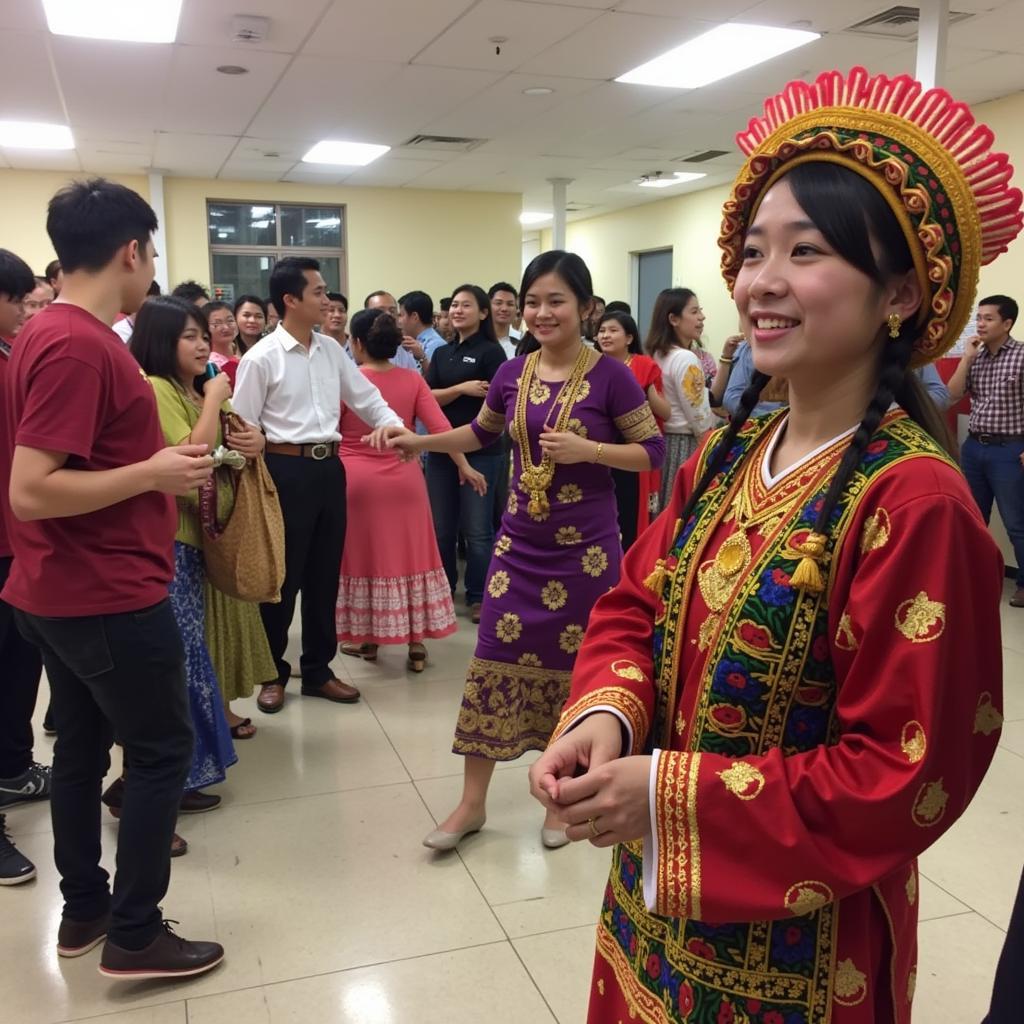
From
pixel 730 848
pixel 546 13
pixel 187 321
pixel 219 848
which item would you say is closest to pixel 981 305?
pixel 546 13

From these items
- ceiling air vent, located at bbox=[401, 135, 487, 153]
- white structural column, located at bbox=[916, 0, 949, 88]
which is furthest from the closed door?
white structural column, located at bbox=[916, 0, 949, 88]

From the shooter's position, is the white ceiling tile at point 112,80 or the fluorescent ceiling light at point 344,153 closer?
the white ceiling tile at point 112,80

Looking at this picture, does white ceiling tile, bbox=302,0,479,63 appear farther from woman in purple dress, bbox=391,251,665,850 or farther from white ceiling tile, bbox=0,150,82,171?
white ceiling tile, bbox=0,150,82,171

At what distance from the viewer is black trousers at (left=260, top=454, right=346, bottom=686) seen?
331cm

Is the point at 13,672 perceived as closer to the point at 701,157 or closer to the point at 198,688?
the point at 198,688

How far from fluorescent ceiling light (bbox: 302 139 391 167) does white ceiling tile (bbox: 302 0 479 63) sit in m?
2.52

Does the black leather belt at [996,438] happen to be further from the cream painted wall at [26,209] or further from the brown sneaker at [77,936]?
the cream painted wall at [26,209]

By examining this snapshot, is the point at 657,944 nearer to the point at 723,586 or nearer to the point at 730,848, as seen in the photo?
the point at 730,848

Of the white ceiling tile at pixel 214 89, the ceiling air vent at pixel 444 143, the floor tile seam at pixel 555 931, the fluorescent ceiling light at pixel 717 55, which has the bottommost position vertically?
the floor tile seam at pixel 555 931

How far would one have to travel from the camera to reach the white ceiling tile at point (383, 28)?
15.2 feet

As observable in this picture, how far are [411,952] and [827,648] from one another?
1508mm

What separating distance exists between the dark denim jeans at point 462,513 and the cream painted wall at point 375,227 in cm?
634

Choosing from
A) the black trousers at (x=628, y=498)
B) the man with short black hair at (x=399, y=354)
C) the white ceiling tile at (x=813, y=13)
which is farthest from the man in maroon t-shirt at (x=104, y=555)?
the white ceiling tile at (x=813, y=13)

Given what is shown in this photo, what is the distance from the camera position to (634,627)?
3.81ft
